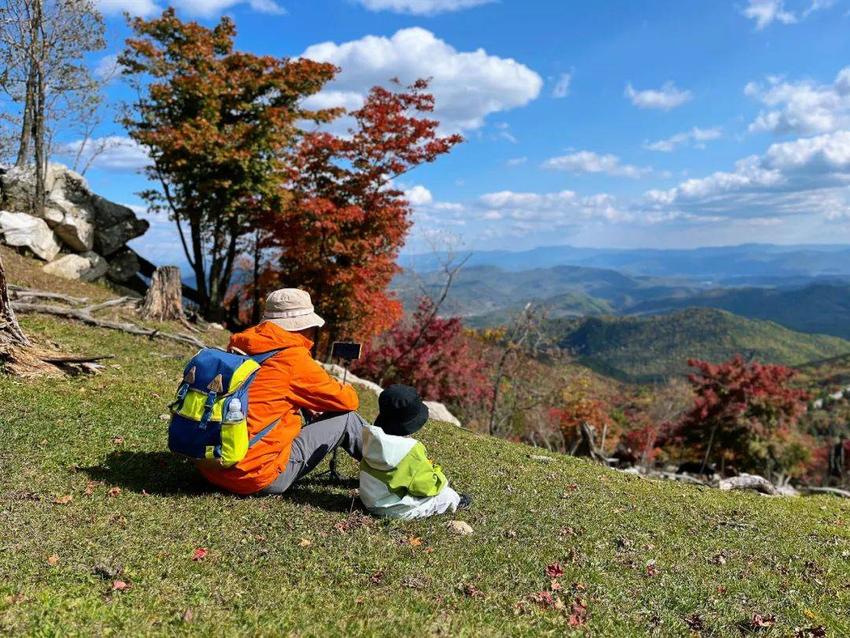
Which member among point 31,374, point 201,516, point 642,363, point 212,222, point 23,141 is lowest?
point 642,363

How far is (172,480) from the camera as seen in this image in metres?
6.77

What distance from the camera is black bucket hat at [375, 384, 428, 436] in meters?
6.04

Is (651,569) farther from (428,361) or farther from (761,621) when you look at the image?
(428,361)

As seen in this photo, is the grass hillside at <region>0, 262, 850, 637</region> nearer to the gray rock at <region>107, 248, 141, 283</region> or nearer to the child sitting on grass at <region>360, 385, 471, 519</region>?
the child sitting on grass at <region>360, 385, 471, 519</region>

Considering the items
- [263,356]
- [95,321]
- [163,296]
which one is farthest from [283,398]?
[163,296]

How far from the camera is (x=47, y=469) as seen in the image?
6.55m

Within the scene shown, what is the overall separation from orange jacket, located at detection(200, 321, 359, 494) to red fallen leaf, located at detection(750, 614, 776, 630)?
4.16 m

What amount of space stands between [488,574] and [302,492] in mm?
2563

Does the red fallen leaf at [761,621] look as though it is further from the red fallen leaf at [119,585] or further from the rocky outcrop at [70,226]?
the rocky outcrop at [70,226]

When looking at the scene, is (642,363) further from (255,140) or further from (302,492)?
(302,492)

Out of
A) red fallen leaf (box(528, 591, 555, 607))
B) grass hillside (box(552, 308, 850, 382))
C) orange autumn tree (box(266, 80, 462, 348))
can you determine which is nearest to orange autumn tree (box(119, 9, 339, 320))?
orange autumn tree (box(266, 80, 462, 348))

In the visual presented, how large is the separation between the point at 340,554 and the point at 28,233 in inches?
761

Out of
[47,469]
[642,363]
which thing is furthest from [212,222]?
[642,363]

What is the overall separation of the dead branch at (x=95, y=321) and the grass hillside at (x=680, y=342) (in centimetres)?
11924
